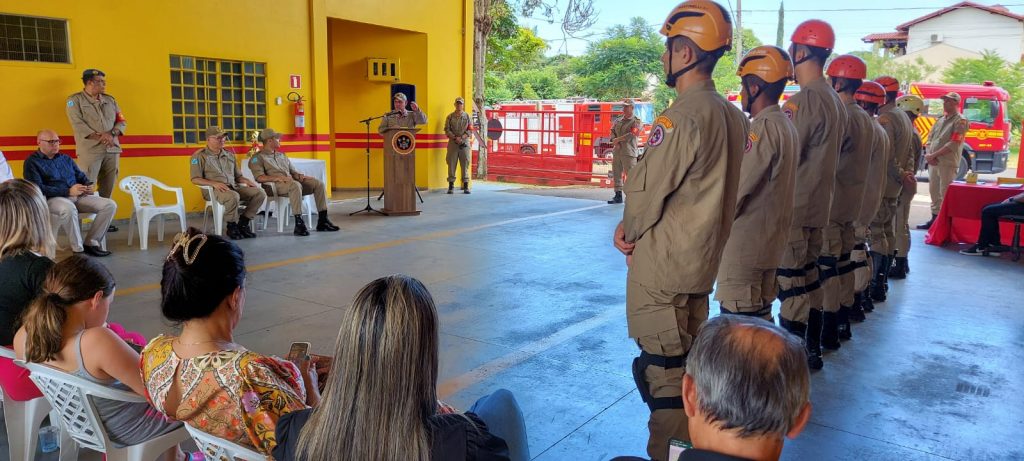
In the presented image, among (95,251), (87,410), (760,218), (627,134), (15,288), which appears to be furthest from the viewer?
(627,134)

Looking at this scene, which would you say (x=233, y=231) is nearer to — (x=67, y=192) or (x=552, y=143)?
(x=67, y=192)

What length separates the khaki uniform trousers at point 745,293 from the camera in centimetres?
331

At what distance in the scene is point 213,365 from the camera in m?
1.82

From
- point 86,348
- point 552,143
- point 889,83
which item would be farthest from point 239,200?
point 552,143

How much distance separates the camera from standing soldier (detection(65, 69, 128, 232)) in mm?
7684

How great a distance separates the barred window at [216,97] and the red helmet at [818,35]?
25.9 feet

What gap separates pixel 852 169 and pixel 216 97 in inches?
324

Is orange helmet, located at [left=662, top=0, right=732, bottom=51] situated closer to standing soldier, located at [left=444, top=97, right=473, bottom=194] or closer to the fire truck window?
→ standing soldier, located at [left=444, top=97, right=473, bottom=194]

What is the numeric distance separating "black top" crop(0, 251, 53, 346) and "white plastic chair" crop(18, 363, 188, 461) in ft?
1.37

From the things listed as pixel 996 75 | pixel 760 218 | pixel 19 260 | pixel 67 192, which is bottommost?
pixel 67 192

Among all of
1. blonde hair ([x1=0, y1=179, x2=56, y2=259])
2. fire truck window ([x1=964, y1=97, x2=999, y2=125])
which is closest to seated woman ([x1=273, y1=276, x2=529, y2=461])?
blonde hair ([x1=0, y1=179, x2=56, y2=259])

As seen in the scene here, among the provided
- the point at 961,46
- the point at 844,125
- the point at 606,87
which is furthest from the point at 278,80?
the point at 961,46

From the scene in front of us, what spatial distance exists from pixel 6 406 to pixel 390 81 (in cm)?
1070

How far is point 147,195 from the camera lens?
7957 mm
